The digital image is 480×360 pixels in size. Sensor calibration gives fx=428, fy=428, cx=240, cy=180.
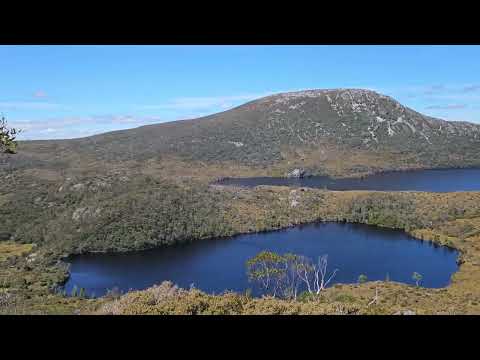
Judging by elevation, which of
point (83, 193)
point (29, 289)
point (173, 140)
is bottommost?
point (29, 289)

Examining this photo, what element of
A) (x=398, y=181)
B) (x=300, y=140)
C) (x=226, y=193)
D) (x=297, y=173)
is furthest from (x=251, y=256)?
(x=300, y=140)

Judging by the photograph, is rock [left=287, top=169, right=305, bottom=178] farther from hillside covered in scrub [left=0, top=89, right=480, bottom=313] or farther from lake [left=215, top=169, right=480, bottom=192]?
hillside covered in scrub [left=0, top=89, right=480, bottom=313]

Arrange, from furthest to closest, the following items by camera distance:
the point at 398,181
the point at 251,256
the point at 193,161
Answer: the point at 193,161 → the point at 398,181 → the point at 251,256

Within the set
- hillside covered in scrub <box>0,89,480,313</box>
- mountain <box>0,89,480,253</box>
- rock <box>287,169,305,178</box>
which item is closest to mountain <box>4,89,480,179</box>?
mountain <box>0,89,480,253</box>

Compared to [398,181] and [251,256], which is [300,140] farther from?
[251,256]

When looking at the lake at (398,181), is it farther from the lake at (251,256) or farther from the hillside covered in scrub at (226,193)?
the lake at (251,256)
